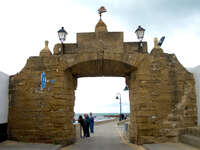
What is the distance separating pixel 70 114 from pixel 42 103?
4.59 feet

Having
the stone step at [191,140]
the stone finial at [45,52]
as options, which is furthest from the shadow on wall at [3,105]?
the stone step at [191,140]

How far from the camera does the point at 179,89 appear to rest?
888cm

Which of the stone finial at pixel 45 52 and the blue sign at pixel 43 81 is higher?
the stone finial at pixel 45 52

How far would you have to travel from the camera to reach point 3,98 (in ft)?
28.3

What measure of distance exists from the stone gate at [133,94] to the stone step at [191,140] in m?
0.38

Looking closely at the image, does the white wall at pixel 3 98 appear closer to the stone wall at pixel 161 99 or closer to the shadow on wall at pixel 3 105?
the shadow on wall at pixel 3 105

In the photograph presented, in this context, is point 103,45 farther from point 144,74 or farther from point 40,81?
point 40,81

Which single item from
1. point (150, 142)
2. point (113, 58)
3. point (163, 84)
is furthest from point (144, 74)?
point (150, 142)

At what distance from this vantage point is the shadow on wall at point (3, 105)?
8.42 meters

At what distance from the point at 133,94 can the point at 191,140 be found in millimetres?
2944

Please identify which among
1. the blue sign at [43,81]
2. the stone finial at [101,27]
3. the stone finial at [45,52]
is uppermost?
the stone finial at [101,27]

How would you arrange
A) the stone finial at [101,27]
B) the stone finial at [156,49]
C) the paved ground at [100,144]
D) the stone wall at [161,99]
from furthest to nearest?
the stone finial at [101,27] → the stone finial at [156,49] → the stone wall at [161,99] → the paved ground at [100,144]

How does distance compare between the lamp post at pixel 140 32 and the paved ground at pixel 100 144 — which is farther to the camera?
the lamp post at pixel 140 32

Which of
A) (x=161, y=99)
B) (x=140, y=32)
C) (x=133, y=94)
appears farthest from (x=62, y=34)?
(x=161, y=99)
